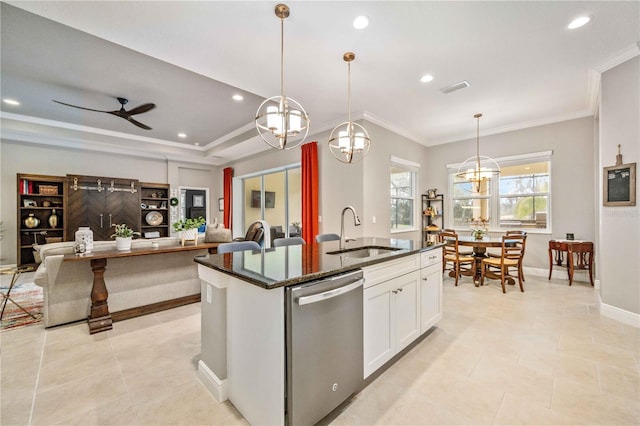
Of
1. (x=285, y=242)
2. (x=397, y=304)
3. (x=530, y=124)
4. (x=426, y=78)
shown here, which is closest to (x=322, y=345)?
(x=397, y=304)

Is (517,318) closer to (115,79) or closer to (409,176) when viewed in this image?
(409,176)

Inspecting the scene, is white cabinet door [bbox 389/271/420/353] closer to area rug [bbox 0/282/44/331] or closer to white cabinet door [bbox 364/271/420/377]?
white cabinet door [bbox 364/271/420/377]

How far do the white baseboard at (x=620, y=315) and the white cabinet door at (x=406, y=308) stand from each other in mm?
2628

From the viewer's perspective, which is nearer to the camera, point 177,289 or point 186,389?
point 186,389

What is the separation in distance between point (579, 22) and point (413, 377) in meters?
3.59

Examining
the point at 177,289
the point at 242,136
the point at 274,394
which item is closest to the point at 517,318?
the point at 274,394

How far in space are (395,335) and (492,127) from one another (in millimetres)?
5344

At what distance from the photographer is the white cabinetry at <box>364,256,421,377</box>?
191 centimetres

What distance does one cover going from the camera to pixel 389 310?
2098 millimetres

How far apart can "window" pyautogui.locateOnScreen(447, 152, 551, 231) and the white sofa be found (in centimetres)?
572

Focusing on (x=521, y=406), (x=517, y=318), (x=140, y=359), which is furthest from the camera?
(x=517, y=318)

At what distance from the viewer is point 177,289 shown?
12.3 ft

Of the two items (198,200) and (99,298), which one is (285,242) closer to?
(99,298)

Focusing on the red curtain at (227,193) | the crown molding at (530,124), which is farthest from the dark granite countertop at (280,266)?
the red curtain at (227,193)
